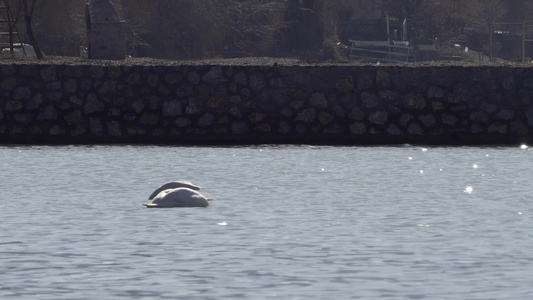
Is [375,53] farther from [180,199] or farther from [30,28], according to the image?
[180,199]

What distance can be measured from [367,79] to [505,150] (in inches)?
119

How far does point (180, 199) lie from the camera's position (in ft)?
44.5

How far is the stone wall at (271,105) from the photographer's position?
23.0m

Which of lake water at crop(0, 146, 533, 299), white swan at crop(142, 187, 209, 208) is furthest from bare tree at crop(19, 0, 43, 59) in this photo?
white swan at crop(142, 187, 209, 208)

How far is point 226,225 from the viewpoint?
12.0 m

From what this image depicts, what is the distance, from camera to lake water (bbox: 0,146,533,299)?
8.87 meters

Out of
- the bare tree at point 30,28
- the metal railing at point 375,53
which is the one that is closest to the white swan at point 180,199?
the bare tree at point 30,28

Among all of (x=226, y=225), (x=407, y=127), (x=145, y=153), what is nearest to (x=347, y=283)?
(x=226, y=225)

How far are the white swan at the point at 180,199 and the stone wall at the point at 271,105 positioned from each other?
30.6ft

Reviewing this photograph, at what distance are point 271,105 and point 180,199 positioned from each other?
9.63m

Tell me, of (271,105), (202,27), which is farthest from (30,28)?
(202,27)

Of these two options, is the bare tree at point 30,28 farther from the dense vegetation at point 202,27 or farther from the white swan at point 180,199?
the white swan at point 180,199

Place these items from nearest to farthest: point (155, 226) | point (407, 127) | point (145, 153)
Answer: point (155, 226)
point (145, 153)
point (407, 127)

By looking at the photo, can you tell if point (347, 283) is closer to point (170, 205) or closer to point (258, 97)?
point (170, 205)
